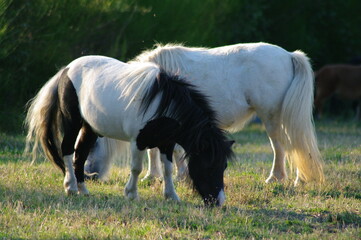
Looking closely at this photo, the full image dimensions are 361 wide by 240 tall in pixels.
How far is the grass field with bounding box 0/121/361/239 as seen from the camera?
16.8ft

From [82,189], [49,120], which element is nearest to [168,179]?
[82,189]

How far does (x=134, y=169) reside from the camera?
20.7 feet

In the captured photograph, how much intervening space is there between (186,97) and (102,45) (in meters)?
8.20

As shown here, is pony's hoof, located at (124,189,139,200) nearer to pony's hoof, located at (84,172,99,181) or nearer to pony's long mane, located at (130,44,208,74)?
pony's hoof, located at (84,172,99,181)

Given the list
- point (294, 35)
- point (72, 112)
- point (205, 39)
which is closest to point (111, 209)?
point (72, 112)

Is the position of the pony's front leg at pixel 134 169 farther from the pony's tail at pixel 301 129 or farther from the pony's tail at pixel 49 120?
the pony's tail at pixel 301 129

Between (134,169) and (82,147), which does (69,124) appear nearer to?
(82,147)

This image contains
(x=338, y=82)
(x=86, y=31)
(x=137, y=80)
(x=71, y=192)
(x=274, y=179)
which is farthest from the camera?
(x=338, y=82)

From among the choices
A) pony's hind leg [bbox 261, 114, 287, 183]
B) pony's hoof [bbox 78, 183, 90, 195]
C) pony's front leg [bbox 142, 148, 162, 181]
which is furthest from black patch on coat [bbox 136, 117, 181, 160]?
pony's hind leg [bbox 261, 114, 287, 183]

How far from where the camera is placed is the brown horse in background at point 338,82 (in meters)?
19.2

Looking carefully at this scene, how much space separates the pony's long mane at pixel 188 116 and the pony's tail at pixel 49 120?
137cm

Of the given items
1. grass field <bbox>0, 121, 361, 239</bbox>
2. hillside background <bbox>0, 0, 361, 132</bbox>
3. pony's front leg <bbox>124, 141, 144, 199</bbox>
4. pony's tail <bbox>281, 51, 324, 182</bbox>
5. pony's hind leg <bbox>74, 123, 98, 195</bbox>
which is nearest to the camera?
grass field <bbox>0, 121, 361, 239</bbox>

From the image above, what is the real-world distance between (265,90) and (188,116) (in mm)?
2115

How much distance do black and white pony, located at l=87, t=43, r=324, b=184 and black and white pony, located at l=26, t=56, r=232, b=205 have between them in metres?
1.03
